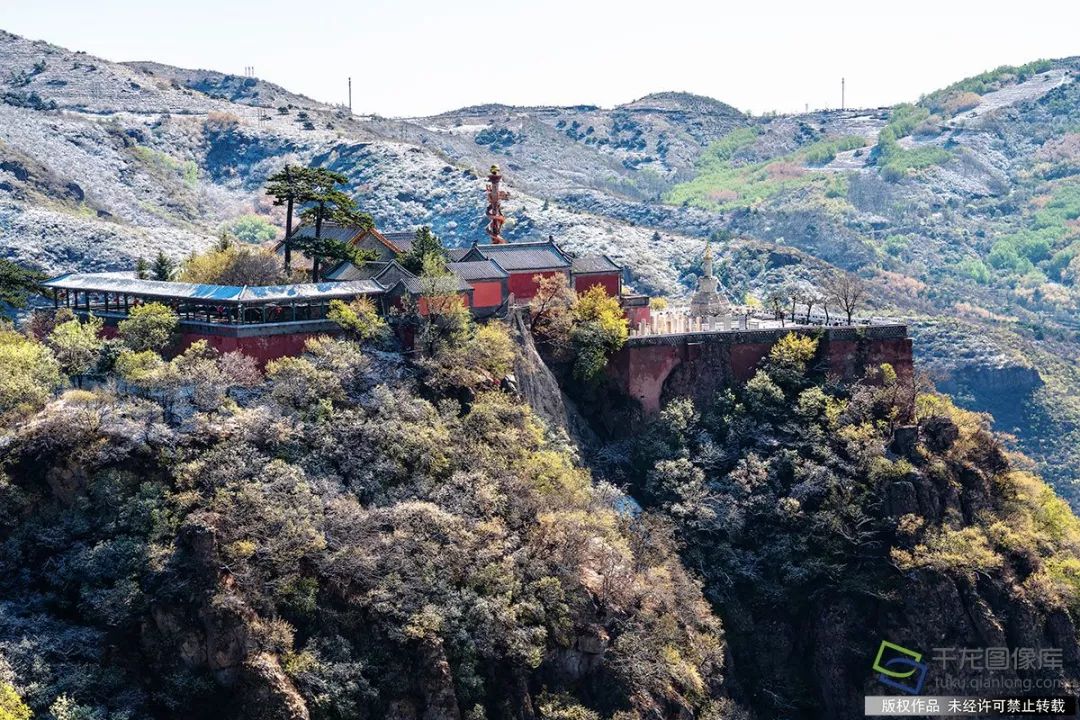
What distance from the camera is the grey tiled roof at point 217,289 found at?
7756 centimetres

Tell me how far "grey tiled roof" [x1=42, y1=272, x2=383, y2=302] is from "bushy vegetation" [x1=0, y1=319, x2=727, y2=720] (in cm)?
343

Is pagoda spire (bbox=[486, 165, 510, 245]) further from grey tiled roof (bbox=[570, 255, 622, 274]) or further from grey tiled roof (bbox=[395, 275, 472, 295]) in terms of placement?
grey tiled roof (bbox=[395, 275, 472, 295])

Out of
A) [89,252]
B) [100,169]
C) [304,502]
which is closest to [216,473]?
[304,502]

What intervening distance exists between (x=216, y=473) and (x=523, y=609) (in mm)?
14559

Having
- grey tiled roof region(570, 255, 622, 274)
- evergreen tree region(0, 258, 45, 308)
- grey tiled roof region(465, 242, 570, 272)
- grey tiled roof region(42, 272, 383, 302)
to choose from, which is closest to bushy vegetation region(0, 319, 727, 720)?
grey tiled roof region(42, 272, 383, 302)

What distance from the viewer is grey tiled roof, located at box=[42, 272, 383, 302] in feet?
254

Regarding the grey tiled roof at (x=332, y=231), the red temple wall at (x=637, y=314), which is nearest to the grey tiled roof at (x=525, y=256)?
the red temple wall at (x=637, y=314)

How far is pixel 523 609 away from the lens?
68.6 m

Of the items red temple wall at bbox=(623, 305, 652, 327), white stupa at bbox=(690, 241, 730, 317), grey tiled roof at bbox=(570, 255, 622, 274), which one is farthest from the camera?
white stupa at bbox=(690, 241, 730, 317)

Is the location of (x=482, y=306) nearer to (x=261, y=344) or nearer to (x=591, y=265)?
(x=591, y=265)

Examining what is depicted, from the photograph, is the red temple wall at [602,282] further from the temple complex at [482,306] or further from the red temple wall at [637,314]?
the red temple wall at [637,314]

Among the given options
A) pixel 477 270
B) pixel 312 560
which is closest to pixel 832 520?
pixel 477 270

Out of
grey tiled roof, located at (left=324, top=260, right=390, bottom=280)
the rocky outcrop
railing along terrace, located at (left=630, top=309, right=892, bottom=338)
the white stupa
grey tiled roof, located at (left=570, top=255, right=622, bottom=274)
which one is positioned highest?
grey tiled roof, located at (left=570, top=255, right=622, bottom=274)
